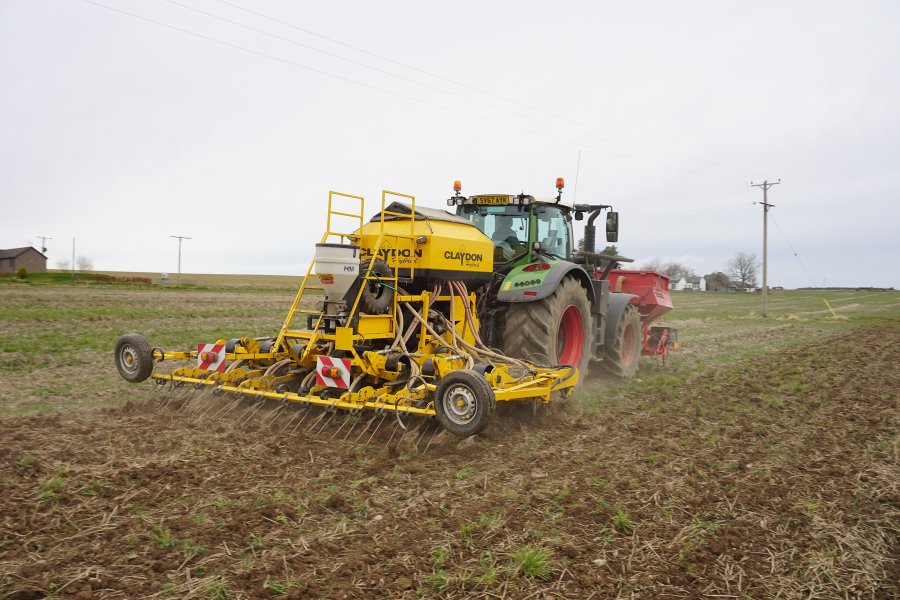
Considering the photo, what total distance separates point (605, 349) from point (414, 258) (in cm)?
406

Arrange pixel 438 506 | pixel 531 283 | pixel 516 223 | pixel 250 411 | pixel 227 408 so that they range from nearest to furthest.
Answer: pixel 438 506
pixel 250 411
pixel 227 408
pixel 531 283
pixel 516 223

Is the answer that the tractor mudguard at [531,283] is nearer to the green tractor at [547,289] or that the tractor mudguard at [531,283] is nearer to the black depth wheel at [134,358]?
the green tractor at [547,289]

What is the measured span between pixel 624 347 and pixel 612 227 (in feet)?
6.99

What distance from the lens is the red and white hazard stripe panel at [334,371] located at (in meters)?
5.55

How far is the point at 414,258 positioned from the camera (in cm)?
631

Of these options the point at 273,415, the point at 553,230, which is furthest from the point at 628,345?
the point at 273,415

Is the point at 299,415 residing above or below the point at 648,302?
below

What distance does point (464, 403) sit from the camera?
16.5 ft

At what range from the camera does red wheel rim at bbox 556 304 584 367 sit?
7.93 m

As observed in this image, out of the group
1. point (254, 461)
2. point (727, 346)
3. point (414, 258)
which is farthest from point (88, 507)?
point (727, 346)

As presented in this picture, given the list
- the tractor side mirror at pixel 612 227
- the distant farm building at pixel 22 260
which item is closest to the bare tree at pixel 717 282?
the distant farm building at pixel 22 260

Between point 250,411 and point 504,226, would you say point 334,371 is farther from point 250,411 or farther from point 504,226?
point 504,226

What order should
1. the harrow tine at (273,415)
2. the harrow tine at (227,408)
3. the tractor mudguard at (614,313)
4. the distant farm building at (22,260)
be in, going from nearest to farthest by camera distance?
the harrow tine at (273,415) → the harrow tine at (227,408) → the tractor mudguard at (614,313) → the distant farm building at (22,260)

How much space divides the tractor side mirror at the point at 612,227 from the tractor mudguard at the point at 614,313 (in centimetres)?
108
